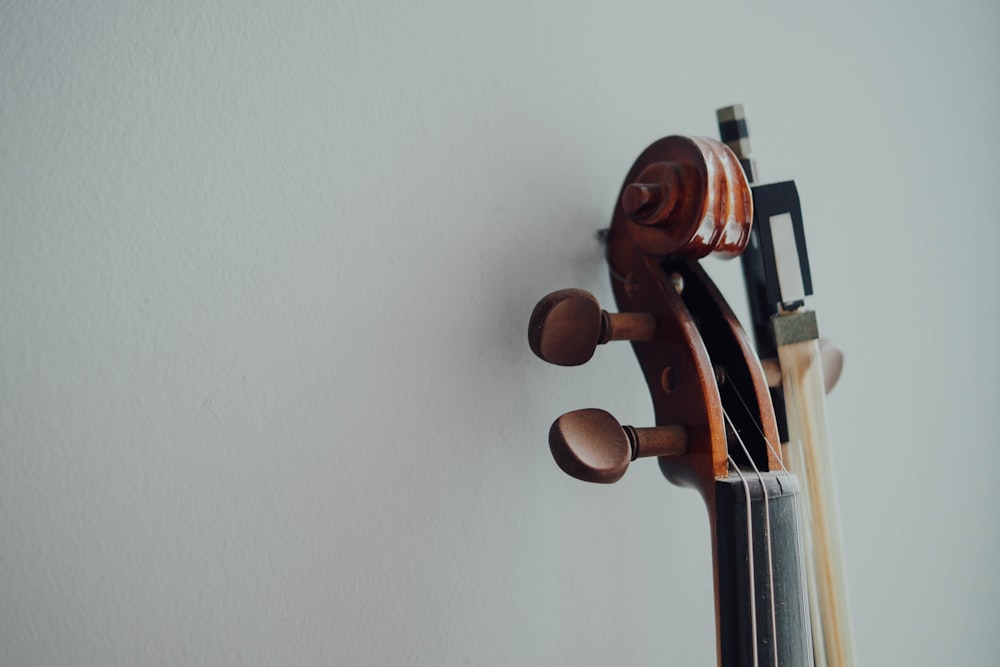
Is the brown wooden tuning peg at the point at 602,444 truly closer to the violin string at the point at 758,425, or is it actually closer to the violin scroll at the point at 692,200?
the violin string at the point at 758,425

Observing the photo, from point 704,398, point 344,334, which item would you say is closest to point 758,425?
point 704,398

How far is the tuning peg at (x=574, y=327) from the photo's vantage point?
612mm

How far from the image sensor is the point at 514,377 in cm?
70

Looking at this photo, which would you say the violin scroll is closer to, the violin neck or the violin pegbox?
the violin pegbox

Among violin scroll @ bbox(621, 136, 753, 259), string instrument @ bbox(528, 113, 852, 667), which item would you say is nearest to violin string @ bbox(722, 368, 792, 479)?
string instrument @ bbox(528, 113, 852, 667)

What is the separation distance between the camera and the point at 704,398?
0.57 meters

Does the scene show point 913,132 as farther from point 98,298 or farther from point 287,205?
point 98,298

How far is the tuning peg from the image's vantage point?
612mm

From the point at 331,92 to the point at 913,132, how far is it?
865 mm

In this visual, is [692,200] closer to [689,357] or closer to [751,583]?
[689,357]

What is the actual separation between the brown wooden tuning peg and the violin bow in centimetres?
14

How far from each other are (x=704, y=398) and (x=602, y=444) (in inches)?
3.7

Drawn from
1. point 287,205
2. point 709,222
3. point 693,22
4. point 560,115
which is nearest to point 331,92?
point 287,205

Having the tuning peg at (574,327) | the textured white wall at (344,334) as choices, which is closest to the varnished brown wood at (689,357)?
the tuning peg at (574,327)
